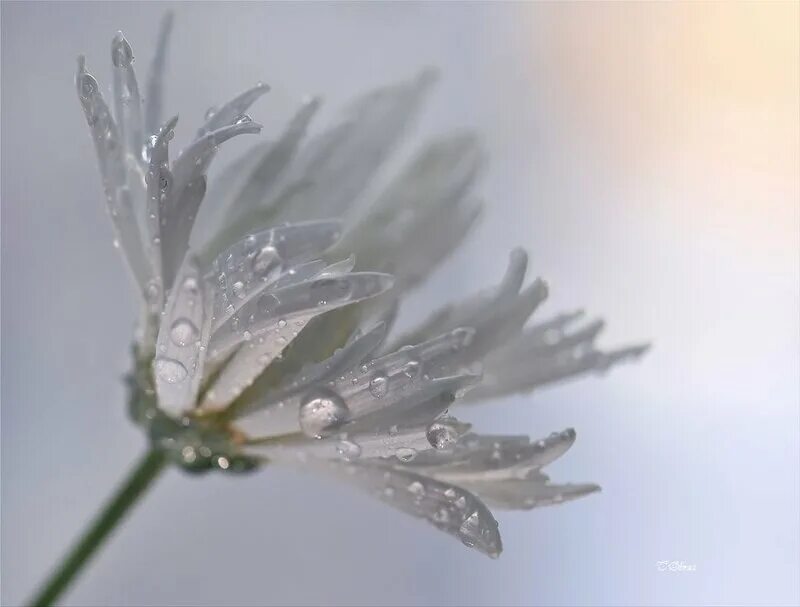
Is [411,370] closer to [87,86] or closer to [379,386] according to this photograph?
[379,386]

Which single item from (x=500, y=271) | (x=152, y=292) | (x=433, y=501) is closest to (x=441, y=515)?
(x=433, y=501)

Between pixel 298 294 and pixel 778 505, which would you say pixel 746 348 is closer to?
pixel 778 505

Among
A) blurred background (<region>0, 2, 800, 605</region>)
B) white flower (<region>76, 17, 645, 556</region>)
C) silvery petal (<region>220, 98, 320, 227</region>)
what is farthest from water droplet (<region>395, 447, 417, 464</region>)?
blurred background (<region>0, 2, 800, 605</region>)

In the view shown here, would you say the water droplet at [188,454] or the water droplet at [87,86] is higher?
the water droplet at [87,86]

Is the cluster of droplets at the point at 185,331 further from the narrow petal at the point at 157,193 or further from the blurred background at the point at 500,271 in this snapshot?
the blurred background at the point at 500,271

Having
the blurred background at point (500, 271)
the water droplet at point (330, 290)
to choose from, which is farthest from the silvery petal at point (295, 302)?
the blurred background at point (500, 271)

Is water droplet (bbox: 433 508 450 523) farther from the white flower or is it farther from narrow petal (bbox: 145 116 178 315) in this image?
narrow petal (bbox: 145 116 178 315)
